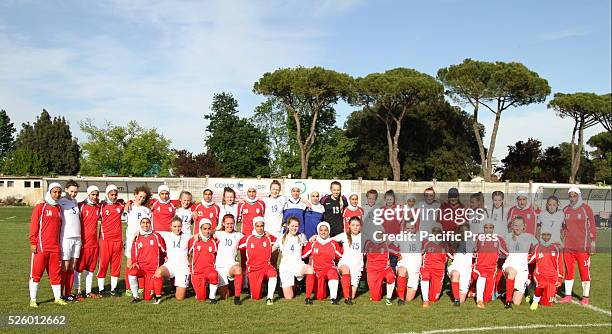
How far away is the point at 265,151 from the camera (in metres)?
51.3

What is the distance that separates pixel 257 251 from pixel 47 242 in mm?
2999

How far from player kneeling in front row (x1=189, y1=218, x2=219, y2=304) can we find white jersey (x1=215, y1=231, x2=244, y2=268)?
94 mm

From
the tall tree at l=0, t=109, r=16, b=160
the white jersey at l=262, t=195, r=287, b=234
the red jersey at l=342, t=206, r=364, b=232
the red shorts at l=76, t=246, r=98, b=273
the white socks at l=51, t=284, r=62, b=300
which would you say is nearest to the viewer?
the white socks at l=51, t=284, r=62, b=300

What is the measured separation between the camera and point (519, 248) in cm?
841

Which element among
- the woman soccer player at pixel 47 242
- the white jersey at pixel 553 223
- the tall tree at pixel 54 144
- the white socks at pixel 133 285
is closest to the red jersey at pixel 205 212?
the white socks at pixel 133 285

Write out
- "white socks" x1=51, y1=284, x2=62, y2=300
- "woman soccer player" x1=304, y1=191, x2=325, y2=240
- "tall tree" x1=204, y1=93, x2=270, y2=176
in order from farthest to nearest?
"tall tree" x1=204, y1=93, x2=270, y2=176 < "woman soccer player" x1=304, y1=191, x2=325, y2=240 < "white socks" x1=51, y1=284, x2=62, y2=300

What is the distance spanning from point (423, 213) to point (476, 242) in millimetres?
920

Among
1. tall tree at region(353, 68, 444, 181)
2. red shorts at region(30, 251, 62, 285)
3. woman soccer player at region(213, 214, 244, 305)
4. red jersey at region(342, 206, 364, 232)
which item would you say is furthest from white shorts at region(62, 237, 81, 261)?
tall tree at region(353, 68, 444, 181)

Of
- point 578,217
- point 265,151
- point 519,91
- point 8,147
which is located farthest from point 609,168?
point 8,147

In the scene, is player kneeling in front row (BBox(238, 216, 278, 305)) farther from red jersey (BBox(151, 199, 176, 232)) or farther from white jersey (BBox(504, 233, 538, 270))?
white jersey (BBox(504, 233, 538, 270))

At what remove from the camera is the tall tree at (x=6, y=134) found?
66.2 meters

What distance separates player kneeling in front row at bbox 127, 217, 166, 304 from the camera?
8070 millimetres

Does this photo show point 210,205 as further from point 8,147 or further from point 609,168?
point 8,147

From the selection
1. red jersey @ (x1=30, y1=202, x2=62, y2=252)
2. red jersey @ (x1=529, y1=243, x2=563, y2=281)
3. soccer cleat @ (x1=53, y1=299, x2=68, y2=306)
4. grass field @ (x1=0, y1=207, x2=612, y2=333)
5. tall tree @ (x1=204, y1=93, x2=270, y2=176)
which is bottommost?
grass field @ (x1=0, y1=207, x2=612, y2=333)
